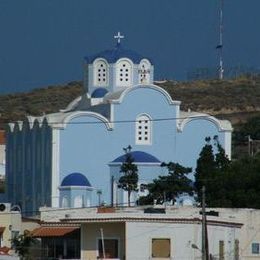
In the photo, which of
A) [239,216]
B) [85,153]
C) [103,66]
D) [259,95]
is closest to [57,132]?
[85,153]

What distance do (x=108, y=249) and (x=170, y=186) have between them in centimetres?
2011

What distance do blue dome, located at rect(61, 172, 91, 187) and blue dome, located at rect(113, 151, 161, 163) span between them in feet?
7.36

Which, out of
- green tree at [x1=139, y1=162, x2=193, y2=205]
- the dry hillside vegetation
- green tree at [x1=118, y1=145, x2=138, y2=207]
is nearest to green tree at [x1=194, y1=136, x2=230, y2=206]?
green tree at [x1=139, y1=162, x2=193, y2=205]

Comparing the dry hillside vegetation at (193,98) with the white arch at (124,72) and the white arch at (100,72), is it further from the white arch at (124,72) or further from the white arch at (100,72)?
the white arch at (124,72)

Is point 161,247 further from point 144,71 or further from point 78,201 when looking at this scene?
point 144,71

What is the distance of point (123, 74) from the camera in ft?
317

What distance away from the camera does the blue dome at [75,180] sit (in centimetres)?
8819

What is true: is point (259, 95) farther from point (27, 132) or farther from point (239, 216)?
point (239, 216)

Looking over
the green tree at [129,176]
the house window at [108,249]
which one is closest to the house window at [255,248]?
the house window at [108,249]

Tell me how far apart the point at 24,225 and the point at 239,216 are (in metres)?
9.38

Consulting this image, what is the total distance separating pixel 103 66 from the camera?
96875 millimetres

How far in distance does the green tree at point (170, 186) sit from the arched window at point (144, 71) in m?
13.4

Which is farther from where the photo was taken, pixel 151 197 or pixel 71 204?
pixel 71 204

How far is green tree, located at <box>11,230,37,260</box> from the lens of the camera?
62.4 metres
